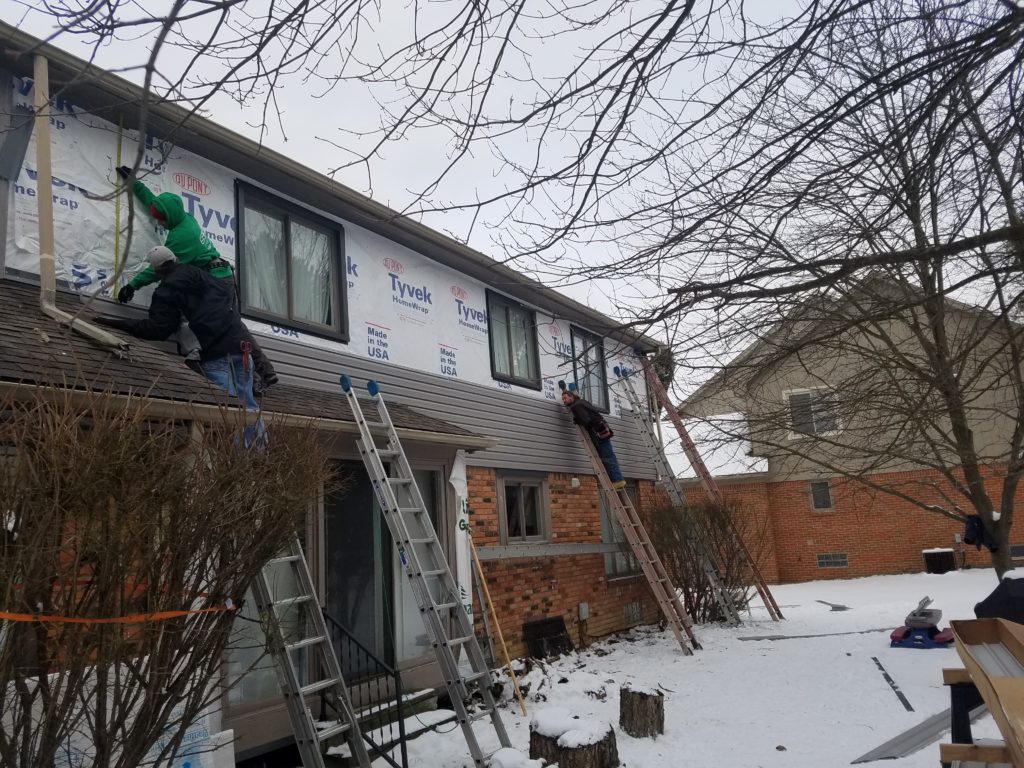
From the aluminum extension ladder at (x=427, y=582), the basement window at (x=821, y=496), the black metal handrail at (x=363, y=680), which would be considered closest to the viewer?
the aluminum extension ladder at (x=427, y=582)

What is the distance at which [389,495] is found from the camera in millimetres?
6090

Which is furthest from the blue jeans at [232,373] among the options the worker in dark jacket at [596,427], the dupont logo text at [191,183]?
the worker in dark jacket at [596,427]

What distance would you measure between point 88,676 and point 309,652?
3530 mm

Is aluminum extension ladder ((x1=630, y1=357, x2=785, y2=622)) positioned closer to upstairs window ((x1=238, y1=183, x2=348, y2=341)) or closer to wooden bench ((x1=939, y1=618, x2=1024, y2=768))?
upstairs window ((x1=238, y1=183, x2=348, y2=341))

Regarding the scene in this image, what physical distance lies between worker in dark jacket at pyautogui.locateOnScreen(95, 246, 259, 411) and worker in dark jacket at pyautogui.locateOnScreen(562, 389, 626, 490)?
667 cm

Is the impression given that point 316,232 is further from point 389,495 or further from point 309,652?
point 309,652

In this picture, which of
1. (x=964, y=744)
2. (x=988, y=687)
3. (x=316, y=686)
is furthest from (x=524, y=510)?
(x=988, y=687)

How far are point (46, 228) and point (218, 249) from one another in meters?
1.62

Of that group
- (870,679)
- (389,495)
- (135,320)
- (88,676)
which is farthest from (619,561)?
(88,676)

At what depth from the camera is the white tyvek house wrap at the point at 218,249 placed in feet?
19.3

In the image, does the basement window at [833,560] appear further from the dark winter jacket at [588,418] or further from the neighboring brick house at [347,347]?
the dark winter jacket at [588,418]

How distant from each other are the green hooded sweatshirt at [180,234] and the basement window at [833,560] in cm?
1997

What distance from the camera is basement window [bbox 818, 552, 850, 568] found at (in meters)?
21.6

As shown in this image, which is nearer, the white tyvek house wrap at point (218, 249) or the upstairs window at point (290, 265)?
the white tyvek house wrap at point (218, 249)
